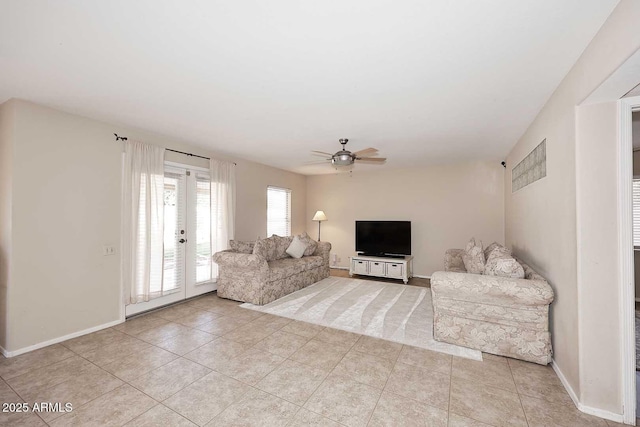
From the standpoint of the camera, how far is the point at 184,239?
4.25 meters

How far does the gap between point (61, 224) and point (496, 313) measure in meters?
4.87

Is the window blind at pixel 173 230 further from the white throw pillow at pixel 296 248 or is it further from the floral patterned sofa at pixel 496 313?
the floral patterned sofa at pixel 496 313

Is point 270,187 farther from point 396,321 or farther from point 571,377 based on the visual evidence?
point 571,377

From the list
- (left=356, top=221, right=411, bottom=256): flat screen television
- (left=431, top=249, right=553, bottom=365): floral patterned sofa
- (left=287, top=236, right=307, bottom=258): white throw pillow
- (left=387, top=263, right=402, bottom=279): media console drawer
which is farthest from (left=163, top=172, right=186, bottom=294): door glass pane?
(left=387, top=263, right=402, bottom=279): media console drawer

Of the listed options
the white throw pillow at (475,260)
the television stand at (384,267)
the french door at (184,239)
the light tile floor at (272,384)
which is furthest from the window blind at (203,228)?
the white throw pillow at (475,260)

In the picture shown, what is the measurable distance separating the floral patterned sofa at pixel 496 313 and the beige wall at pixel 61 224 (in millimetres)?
4126

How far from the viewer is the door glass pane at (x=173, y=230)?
4008mm

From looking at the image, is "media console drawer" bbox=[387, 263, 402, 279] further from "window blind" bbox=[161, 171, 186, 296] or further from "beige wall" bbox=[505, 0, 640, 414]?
"window blind" bbox=[161, 171, 186, 296]

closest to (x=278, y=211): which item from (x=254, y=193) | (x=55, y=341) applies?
(x=254, y=193)

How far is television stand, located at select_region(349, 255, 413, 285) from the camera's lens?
558cm

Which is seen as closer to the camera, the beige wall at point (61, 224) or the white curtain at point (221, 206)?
the beige wall at point (61, 224)

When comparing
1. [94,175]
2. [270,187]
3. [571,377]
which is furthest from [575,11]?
[270,187]

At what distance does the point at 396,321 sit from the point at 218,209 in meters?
3.53

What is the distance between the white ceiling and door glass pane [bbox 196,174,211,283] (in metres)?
1.38
